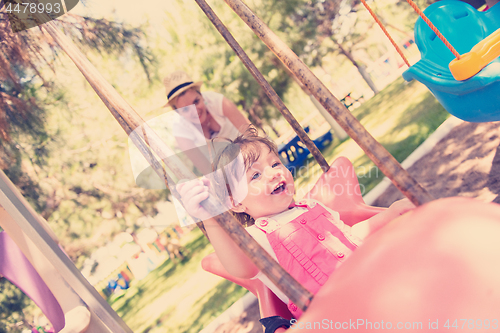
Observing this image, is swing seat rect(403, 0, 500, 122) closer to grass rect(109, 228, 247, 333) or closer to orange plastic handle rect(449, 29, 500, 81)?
orange plastic handle rect(449, 29, 500, 81)

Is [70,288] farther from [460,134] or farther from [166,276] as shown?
[166,276]

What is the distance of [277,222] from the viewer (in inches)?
53.9

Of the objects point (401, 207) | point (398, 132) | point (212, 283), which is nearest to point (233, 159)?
point (401, 207)

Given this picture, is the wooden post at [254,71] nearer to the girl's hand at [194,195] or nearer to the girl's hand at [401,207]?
the girl's hand at [401,207]

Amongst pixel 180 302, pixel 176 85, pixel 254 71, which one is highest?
pixel 176 85

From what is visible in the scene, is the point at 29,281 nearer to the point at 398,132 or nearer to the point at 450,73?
the point at 450,73

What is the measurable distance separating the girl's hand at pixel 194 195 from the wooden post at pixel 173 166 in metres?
0.02

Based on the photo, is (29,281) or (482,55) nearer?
(482,55)

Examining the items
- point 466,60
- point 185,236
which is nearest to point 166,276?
point 185,236

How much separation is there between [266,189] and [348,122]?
66 centimetres

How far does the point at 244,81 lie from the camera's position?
8250mm

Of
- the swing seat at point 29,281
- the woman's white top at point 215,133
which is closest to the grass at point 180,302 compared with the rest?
the swing seat at point 29,281

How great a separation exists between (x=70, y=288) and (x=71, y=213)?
21.6 feet

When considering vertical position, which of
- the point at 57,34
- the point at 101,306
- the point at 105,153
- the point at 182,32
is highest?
the point at 182,32
